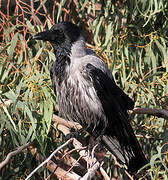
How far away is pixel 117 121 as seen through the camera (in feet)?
8.64

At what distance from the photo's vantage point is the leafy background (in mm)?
2582

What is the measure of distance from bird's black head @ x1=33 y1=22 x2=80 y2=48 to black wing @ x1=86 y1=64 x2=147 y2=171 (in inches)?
11.7

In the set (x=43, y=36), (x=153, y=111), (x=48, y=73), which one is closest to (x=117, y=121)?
(x=153, y=111)

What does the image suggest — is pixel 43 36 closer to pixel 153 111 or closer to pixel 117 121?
pixel 117 121

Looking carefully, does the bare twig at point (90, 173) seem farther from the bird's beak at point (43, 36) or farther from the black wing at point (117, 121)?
the bird's beak at point (43, 36)

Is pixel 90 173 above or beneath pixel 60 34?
beneath

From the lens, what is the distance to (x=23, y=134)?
104 inches

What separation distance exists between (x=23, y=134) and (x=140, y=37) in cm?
133

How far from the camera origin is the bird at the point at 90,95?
98.4 inches

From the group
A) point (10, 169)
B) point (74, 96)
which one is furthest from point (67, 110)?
point (10, 169)

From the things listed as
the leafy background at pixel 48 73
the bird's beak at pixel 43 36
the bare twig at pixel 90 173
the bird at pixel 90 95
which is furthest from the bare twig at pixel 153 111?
the bird's beak at pixel 43 36

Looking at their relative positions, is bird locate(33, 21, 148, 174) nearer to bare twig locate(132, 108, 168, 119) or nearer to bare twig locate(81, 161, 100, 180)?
bare twig locate(132, 108, 168, 119)

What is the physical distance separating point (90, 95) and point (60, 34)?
1.59ft

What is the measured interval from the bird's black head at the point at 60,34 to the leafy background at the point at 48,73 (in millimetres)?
189
